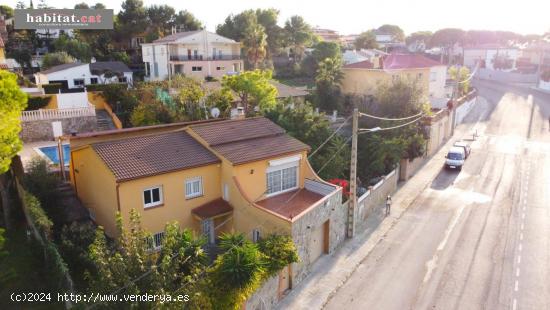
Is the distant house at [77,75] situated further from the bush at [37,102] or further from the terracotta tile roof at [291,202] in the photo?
the terracotta tile roof at [291,202]

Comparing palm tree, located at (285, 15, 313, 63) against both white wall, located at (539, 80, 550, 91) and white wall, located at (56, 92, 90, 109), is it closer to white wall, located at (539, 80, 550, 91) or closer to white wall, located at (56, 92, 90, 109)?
white wall, located at (539, 80, 550, 91)

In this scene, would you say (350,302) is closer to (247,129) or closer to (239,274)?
(239,274)

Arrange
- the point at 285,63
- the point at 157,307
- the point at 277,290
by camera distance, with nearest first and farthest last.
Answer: the point at 157,307
the point at 277,290
the point at 285,63

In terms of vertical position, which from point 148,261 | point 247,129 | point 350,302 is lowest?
point 350,302

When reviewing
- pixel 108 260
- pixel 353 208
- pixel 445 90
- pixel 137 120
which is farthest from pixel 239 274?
pixel 445 90

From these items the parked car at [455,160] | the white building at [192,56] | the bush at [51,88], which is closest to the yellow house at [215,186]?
the parked car at [455,160]

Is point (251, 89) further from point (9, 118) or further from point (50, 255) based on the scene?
point (50, 255)
